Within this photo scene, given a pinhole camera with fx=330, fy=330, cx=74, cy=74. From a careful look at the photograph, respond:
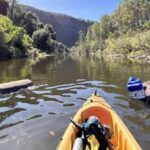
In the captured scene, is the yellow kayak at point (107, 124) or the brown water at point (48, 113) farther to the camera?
the brown water at point (48, 113)

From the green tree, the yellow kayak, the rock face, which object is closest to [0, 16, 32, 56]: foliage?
the green tree

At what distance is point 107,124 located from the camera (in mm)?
9250

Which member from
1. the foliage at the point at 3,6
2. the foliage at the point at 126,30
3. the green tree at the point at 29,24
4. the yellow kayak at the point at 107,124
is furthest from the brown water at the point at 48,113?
the green tree at the point at 29,24

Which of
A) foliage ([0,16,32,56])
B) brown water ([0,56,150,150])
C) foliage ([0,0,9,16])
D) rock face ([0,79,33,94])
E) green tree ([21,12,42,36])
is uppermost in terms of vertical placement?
foliage ([0,0,9,16])

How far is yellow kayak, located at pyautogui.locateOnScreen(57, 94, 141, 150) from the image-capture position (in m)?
6.59

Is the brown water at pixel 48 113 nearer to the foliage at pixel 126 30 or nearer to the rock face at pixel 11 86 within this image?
the rock face at pixel 11 86

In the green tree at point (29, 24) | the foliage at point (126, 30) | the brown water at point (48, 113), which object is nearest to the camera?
the brown water at point (48, 113)

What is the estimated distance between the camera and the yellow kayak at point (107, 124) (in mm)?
6586

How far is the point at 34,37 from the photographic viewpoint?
88562 mm

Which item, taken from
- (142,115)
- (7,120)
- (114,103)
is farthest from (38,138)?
(114,103)

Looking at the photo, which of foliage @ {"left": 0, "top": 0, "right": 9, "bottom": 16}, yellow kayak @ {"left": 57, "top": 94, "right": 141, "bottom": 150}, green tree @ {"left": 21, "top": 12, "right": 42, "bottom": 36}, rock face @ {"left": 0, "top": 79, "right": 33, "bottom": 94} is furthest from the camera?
green tree @ {"left": 21, "top": 12, "right": 42, "bottom": 36}

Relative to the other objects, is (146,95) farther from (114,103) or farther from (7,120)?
(7,120)

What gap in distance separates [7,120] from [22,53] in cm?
5218

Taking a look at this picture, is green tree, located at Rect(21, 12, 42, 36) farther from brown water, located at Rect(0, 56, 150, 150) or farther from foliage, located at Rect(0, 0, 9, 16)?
brown water, located at Rect(0, 56, 150, 150)
